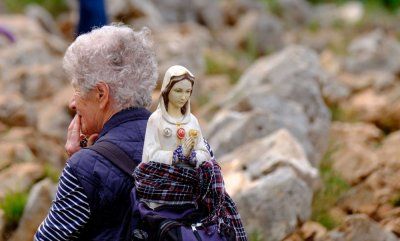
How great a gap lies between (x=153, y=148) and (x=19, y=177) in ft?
8.88

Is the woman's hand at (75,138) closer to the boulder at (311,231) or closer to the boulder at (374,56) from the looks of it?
the boulder at (311,231)

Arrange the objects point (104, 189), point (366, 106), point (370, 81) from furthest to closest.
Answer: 1. point (370, 81)
2. point (366, 106)
3. point (104, 189)

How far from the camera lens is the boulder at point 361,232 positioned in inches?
199

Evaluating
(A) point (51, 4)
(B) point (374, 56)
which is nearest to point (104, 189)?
(B) point (374, 56)

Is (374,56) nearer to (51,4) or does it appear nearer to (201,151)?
(51,4)

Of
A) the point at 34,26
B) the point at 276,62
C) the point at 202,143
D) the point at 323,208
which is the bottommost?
the point at 323,208

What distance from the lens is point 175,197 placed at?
11.4 ft

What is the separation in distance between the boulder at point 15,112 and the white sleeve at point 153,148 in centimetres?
439

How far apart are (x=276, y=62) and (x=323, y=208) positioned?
9.79ft

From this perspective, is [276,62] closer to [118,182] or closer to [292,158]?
[292,158]

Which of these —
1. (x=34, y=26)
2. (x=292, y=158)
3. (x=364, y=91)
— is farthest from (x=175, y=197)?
(x=34, y=26)

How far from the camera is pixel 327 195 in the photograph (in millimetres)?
6141

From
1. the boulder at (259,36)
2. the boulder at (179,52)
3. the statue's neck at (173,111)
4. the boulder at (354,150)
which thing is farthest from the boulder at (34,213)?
the boulder at (259,36)

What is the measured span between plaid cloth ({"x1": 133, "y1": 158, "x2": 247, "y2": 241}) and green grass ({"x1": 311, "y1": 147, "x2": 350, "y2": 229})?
2.21 metres
